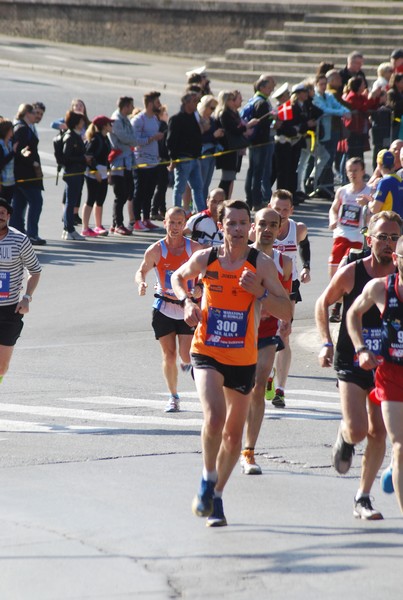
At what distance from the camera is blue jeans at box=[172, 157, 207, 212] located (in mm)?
20031

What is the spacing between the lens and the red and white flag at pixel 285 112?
2127 centimetres

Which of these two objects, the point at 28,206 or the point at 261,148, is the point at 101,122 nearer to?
the point at 28,206

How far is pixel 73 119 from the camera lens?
61.5 feet

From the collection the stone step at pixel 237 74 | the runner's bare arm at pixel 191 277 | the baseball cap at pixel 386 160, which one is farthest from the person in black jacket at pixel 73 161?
the stone step at pixel 237 74

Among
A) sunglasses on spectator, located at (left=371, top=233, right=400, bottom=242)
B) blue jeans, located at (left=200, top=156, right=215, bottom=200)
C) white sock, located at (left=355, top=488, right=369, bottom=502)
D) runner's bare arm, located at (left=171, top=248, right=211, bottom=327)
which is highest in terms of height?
sunglasses on spectator, located at (left=371, top=233, right=400, bottom=242)

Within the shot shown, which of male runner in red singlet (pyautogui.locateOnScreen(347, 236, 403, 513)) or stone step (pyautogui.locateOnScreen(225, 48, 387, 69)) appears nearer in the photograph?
male runner in red singlet (pyautogui.locateOnScreen(347, 236, 403, 513))

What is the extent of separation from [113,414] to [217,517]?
385 centimetres

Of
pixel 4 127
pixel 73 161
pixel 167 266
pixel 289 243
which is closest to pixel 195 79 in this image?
pixel 73 161

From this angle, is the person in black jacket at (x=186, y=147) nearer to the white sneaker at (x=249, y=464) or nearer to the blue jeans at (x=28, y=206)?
the blue jeans at (x=28, y=206)

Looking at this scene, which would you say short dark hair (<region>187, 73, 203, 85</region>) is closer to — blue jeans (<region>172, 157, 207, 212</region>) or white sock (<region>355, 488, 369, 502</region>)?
blue jeans (<region>172, 157, 207, 212</region>)

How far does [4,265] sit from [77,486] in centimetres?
292

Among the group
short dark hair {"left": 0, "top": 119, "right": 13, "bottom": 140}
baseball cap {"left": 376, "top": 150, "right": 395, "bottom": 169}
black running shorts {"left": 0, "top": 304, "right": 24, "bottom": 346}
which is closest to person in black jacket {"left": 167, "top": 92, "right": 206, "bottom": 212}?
short dark hair {"left": 0, "top": 119, "right": 13, "bottom": 140}

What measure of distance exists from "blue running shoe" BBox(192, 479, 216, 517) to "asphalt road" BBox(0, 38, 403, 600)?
4.2 inches

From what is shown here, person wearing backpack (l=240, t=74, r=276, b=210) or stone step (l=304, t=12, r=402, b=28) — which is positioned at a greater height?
stone step (l=304, t=12, r=402, b=28)
